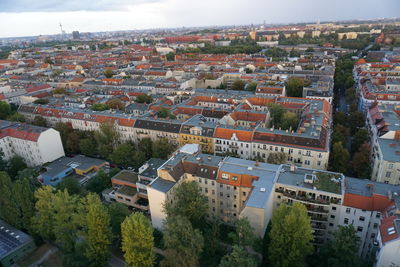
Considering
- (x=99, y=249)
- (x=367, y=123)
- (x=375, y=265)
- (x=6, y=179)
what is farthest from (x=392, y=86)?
(x=6, y=179)

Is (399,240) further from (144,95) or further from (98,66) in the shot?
(98,66)

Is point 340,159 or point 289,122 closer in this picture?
point 340,159

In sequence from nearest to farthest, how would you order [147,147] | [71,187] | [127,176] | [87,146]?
[71,187], [127,176], [147,147], [87,146]

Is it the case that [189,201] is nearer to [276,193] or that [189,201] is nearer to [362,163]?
[276,193]

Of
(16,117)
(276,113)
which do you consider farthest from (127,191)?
(16,117)

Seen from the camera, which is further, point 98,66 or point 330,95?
point 98,66

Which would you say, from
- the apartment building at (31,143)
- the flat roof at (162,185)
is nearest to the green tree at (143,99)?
the apartment building at (31,143)

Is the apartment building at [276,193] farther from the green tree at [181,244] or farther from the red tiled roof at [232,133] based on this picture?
the red tiled roof at [232,133]
